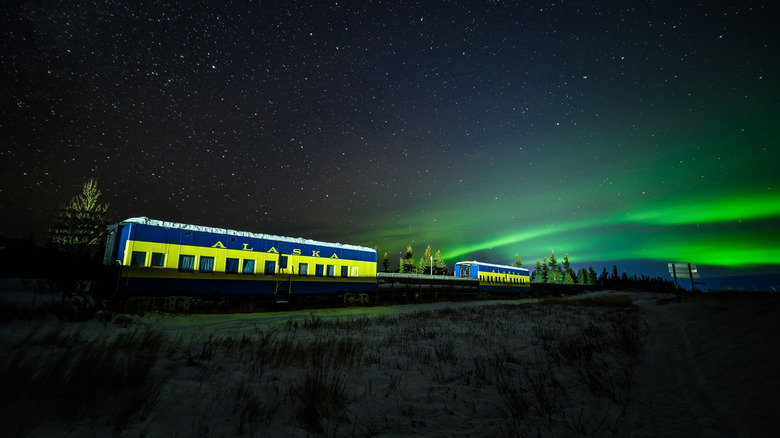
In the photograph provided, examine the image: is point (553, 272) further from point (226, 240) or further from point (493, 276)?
point (226, 240)

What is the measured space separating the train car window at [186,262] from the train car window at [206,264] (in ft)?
1.36

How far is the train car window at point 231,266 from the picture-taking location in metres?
19.5

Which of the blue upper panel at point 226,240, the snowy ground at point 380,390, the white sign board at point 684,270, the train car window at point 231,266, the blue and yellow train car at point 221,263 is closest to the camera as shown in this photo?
the snowy ground at point 380,390

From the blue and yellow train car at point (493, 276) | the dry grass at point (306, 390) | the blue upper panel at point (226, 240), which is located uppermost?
the blue upper panel at point (226, 240)

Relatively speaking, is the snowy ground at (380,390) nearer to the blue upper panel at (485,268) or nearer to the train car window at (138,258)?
the train car window at (138,258)

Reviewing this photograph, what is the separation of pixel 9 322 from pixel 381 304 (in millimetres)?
21780

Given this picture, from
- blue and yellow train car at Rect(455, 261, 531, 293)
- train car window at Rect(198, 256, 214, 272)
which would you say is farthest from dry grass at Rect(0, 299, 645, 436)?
blue and yellow train car at Rect(455, 261, 531, 293)

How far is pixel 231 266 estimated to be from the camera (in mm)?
19734

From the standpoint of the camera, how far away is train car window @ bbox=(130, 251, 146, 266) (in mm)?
16000

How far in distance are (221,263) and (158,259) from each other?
3.16 meters

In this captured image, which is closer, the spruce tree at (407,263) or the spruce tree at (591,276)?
the spruce tree at (407,263)

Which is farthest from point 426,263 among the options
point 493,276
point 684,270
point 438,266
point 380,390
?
point 380,390

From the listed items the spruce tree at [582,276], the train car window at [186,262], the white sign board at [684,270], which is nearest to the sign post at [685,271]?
the white sign board at [684,270]

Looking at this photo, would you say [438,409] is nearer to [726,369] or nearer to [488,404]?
[488,404]
